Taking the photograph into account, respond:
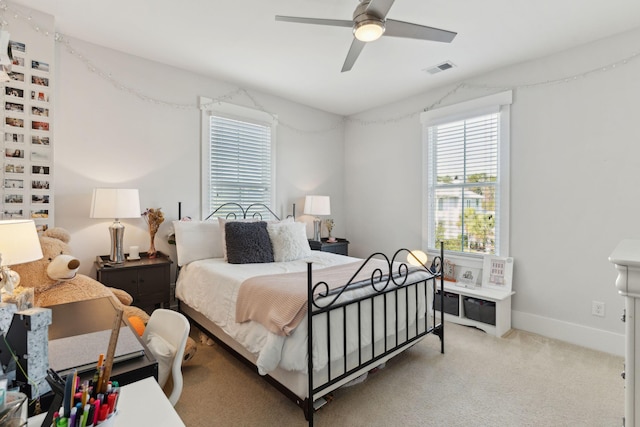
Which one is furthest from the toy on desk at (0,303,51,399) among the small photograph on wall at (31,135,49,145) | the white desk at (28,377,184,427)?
the small photograph on wall at (31,135,49,145)

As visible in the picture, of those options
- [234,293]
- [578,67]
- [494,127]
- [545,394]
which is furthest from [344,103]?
[545,394]

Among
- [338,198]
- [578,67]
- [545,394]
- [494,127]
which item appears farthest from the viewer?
[338,198]

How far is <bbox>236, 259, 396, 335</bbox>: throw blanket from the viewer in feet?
5.79

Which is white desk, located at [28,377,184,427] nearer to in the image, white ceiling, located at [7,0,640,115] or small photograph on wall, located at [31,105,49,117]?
white ceiling, located at [7,0,640,115]

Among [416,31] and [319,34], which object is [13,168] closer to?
[319,34]

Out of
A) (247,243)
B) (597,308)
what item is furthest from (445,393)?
(247,243)

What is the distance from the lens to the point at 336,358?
1.90 meters

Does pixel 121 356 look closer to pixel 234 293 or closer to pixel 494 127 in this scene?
pixel 234 293

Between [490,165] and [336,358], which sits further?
[490,165]

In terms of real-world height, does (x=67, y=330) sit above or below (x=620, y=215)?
below

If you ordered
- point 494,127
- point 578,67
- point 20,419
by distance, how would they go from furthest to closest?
point 494,127 → point 578,67 → point 20,419

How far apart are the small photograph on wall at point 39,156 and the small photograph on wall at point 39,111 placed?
299 millimetres

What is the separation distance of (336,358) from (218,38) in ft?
9.05

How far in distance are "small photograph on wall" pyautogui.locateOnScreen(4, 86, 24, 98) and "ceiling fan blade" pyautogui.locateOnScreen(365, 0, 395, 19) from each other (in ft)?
8.65
